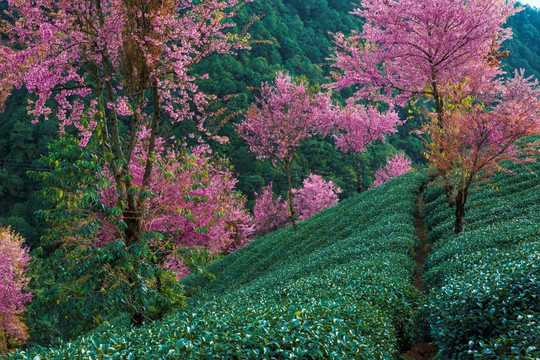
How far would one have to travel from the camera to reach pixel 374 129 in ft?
108

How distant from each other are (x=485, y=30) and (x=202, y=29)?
12.4 meters

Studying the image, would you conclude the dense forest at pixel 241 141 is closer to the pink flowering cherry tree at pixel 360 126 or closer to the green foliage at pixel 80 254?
Result: the pink flowering cherry tree at pixel 360 126

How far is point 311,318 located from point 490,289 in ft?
11.2

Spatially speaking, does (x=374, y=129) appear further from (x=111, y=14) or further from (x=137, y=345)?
(x=137, y=345)

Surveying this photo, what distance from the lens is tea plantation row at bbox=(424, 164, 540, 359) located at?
5031 millimetres

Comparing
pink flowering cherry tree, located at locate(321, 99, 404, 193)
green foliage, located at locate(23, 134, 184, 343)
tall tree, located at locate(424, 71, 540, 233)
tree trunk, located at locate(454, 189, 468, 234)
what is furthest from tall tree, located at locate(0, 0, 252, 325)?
pink flowering cherry tree, located at locate(321, 99, 404, 193)

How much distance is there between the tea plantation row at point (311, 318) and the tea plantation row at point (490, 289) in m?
1.03

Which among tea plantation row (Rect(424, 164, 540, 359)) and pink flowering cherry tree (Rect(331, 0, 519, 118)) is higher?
pink flowering cherry tree (Rect(331, 0, 519, 118))

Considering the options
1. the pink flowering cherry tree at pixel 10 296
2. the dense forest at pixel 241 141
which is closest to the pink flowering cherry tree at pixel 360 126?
the dense forest at pixel 241 141

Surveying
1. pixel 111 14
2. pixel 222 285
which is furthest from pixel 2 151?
pixel 111 14

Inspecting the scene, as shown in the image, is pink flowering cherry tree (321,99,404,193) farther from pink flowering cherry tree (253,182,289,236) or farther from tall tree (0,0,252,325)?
tall tree (0,0,252,325)

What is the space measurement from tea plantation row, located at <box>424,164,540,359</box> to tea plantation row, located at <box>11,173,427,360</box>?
103 centimetres

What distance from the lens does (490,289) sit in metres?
6.38

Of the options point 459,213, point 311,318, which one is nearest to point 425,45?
point 459,213
